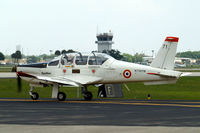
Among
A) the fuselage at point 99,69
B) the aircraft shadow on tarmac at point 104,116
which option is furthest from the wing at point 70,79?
the aircraft shadow on tarmac at point 104,116

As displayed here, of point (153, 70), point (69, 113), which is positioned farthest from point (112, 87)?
point (69, 113)

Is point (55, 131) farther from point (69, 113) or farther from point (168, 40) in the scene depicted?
point (168, 40)

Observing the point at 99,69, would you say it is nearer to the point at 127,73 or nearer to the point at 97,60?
the point at 97,60

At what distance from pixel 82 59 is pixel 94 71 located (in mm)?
1144

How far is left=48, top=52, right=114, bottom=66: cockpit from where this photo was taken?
2402 cm

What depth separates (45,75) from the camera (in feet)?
81.5

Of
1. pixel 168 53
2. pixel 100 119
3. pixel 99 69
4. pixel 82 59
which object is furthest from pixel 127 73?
pixel 100 119

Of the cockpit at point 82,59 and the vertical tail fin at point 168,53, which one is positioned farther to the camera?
the cockpit at point 82,59

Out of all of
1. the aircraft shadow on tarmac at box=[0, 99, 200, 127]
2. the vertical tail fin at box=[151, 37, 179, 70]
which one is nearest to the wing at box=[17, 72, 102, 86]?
the aircraft shadow on tarmac at box=[0, 99, 200, 127]

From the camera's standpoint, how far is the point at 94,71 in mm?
23906

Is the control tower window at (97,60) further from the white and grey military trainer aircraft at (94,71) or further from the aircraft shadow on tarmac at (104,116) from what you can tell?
the aircraft shadow on tarmac at (104,116)

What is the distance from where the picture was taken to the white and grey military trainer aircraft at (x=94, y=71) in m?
22.7

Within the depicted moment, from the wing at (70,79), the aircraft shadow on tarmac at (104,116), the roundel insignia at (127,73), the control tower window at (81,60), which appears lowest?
the aircraft shadow on tarmac at (104,116)

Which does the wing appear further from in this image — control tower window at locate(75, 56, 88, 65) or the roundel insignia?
the roundel insignia
